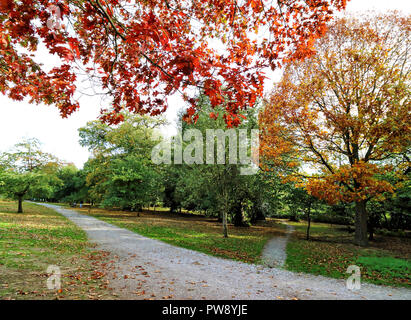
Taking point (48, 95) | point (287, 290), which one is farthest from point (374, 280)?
point (48, 95)

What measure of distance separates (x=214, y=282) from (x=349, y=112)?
1125 centimetres

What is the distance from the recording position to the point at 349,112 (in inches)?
449

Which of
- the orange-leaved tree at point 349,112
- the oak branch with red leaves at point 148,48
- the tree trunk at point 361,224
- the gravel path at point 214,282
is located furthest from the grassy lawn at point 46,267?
the tree trunk at point 361,224

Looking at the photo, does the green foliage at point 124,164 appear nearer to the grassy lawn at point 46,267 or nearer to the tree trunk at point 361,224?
the grassy lawn at point 46,267

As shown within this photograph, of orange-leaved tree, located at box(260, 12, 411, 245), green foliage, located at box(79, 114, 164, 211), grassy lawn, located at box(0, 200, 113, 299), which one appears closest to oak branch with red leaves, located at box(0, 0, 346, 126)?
grassy lawn, located at box(0, 200, 113, 299)

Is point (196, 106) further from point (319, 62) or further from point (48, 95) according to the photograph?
point (319, 62)

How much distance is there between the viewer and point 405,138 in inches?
340

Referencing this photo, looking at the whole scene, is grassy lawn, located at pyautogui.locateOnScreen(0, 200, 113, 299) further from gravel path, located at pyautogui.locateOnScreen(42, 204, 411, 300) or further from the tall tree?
the tall tree

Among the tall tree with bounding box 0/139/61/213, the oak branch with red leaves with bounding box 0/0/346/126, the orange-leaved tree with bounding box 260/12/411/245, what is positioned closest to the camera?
the oak branch with red leaves with bounding box 0/0/346/126

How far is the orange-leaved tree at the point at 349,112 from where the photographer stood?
9391 millimetres

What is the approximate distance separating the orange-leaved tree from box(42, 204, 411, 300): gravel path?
202 inches

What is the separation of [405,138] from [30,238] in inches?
687

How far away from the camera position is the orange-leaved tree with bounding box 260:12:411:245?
939cm

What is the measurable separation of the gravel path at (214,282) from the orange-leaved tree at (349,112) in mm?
5127
